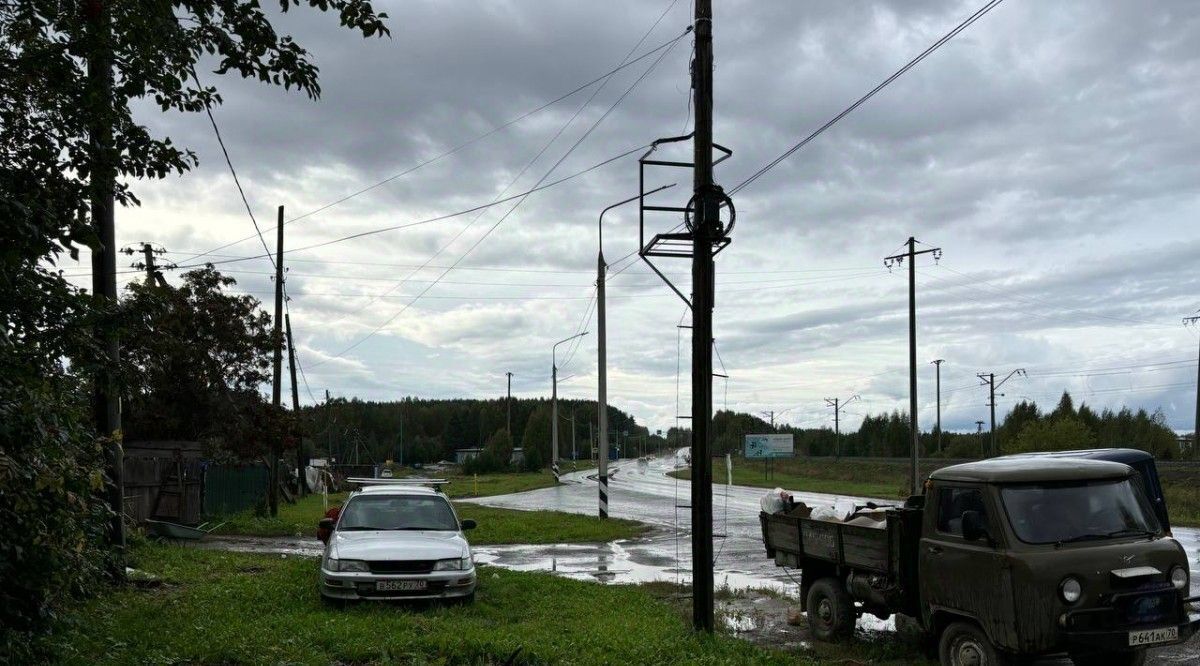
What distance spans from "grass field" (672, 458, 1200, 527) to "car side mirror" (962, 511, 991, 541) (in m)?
21.8

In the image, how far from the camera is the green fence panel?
26.5 metres

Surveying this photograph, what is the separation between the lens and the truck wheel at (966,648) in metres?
7.50

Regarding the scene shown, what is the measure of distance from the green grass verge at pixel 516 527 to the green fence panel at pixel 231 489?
0.59m

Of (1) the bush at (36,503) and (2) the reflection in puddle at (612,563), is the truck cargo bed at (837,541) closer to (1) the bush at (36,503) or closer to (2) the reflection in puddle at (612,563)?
(2) the reflection in puddle at (612,563)

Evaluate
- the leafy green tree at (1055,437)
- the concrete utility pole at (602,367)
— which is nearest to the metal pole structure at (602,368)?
the concrete utility pole at (602,367)

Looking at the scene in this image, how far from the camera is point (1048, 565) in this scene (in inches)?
279

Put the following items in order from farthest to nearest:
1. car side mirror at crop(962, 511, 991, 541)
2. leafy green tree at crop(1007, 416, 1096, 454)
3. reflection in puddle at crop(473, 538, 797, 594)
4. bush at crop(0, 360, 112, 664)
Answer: leafy green tree at crop(1007, 416, 1096, 454) → reflection in puddle at crop(473, 538, 797, 594) → car side mirror at crop(962, 511, 991, 541) → bush at crop(0, 360, 112, 664)

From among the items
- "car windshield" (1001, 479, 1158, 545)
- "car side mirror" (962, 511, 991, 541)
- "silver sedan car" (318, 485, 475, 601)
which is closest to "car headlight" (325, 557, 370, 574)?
"silver sedan car" (318, 485, 475, 601)

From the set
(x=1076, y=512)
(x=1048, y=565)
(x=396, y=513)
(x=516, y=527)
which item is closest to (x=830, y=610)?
(x=1076, y=512)

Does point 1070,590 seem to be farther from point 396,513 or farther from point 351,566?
point 396,513

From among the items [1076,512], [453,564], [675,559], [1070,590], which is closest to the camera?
[1070,590]

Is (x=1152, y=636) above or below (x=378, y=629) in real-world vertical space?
above

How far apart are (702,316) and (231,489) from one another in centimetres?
2331

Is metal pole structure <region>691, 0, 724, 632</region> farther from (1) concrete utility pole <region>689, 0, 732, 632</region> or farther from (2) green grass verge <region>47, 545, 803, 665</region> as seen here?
(2) green grass verge <region>47, 545, 803, 665</region>
